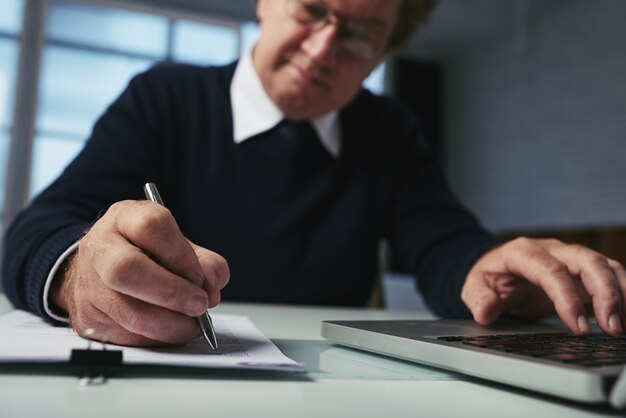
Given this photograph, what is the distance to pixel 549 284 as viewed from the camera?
55 cm

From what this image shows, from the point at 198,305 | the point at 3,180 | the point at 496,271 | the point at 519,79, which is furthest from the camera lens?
the point at 519,79

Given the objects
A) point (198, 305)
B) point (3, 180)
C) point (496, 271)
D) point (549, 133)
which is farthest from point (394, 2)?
point (549, 133)

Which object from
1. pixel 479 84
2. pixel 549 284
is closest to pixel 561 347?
pixel 549 284

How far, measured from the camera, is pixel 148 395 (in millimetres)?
285

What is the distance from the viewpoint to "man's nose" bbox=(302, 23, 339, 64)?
0.97 metres

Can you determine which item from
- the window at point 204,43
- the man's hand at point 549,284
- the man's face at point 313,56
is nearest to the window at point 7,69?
the window at point 204,43

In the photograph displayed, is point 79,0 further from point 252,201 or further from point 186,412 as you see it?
point 186,412

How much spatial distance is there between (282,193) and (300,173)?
0.17 feet

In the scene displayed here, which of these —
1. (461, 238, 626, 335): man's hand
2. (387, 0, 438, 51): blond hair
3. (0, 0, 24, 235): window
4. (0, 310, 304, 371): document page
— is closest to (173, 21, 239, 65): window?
(0, 0, 24, 235): window

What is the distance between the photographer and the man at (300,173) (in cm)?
82

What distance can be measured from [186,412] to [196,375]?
2.8 inches

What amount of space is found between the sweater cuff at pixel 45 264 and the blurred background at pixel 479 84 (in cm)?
267

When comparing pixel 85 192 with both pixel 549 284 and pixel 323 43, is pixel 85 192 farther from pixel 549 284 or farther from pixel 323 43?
pixel 549 284

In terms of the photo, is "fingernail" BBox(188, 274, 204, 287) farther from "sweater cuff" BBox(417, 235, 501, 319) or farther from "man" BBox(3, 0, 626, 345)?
"sweater cuff" BBox(417, 235, 501, 319)
